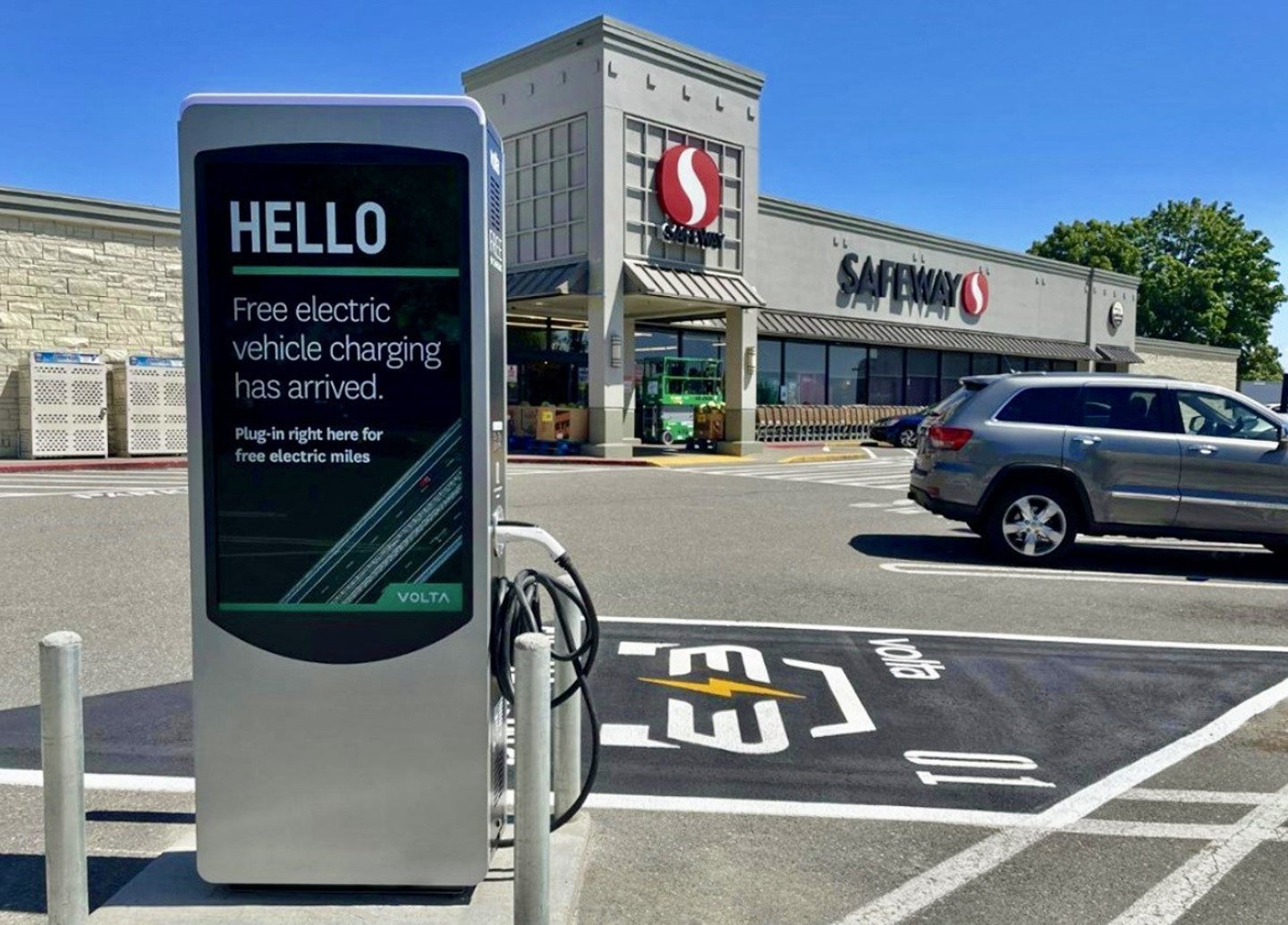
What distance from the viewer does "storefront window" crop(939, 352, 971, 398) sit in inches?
1531

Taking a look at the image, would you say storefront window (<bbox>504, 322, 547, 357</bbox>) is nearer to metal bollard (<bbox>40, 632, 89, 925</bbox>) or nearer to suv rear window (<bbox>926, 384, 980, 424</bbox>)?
suv rear window (<bbox>926, 384, 980, 424</bbox>)

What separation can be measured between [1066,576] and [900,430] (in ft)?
75.2

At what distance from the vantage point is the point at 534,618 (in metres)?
3.51

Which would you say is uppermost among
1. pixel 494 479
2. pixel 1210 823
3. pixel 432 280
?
pixel 432 280

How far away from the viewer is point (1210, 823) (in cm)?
406

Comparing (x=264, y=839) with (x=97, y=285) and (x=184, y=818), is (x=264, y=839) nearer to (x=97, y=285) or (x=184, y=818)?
(x=184, y=818)

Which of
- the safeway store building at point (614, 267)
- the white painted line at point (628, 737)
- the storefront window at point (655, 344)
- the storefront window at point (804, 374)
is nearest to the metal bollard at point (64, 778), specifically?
the white painted line at point (628, 737)

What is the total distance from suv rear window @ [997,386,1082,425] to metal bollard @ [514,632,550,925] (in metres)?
8.35

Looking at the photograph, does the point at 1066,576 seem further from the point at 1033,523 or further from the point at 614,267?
the point at 614,267

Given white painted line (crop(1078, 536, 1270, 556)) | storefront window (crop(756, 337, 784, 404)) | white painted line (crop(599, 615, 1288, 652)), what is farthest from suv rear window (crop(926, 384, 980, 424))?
storefront window (crop(756, 337, 784, 404))

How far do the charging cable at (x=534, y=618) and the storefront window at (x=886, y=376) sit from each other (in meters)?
33.5

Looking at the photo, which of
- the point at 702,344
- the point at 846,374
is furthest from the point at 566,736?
the point at 846,374

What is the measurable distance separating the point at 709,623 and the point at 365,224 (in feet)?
15.5

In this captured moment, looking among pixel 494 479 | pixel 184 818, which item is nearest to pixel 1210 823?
pixel 494 479
